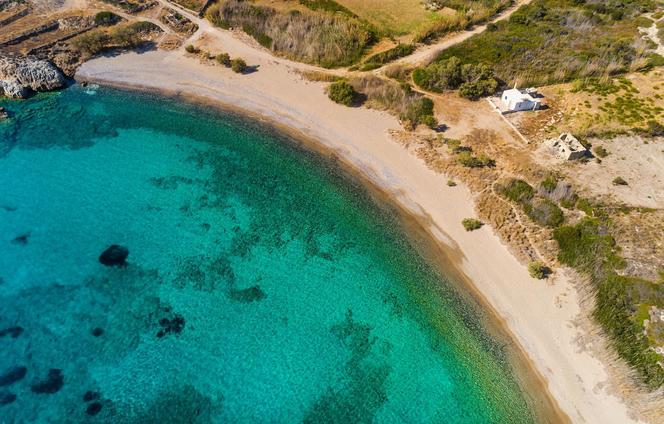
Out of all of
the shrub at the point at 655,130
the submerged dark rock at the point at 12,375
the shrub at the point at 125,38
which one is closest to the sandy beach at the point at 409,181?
the shrub at the point at 125,38

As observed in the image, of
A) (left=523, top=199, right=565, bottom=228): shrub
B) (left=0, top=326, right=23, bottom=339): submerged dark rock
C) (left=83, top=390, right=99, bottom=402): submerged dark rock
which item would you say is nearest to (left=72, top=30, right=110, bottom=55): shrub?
(left=0, top=326, right=23, bottom=339): submerged dark rock

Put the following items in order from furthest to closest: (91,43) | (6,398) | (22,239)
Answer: (91,43), (22,239), (6,398)

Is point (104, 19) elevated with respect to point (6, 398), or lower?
elevated

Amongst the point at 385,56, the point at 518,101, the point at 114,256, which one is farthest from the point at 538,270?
the point at 114,256

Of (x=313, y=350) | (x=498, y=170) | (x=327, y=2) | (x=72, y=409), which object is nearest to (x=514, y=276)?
(x=498, y=170)

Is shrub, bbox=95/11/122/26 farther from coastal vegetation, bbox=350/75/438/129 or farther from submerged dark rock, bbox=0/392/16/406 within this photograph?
submerged dark rock, bbox=0/392/16/406

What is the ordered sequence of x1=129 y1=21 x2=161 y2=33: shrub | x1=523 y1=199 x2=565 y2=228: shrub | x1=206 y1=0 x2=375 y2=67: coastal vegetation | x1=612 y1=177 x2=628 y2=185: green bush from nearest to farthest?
1. x1=523 y1=199 x2=565 y2=228: shrub
2. x1=612 y1=177 x2=628 y2=185: green bush
3. x1=206 y1=0 x2=375 y2=67: coastal vegetation
4. x1=129 y1=21 x2=161 y2=33: shrub

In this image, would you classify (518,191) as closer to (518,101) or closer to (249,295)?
(518,101)
